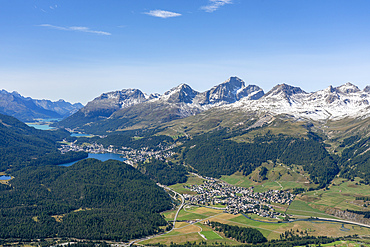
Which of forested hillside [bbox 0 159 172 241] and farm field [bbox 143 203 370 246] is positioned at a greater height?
forested hillside [bbox 0 159 172 241]

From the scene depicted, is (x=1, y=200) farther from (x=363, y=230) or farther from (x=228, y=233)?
(x=363, y=230)

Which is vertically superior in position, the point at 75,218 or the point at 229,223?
the point at 75,218

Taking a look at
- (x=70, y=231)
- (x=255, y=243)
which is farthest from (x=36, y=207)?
(x=255, y=243)

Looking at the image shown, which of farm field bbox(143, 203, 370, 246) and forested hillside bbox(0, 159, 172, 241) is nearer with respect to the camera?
forested hillside bbox(0, 159, 172, 241)

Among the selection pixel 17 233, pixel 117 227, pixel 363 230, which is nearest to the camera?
pixel 17 233

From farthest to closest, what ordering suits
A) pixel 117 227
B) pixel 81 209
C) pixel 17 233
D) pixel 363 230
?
pixel 81 209, pixel 363 230, pixel 117 227, pixel 17 233

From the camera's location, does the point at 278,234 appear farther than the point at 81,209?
No

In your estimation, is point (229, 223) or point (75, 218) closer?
point (75, 218)

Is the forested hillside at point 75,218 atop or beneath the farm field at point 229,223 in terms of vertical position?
atop

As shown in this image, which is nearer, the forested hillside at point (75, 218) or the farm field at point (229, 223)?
the forested hillside at point (75, 218)

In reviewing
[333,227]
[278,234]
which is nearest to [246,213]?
[278,234]
